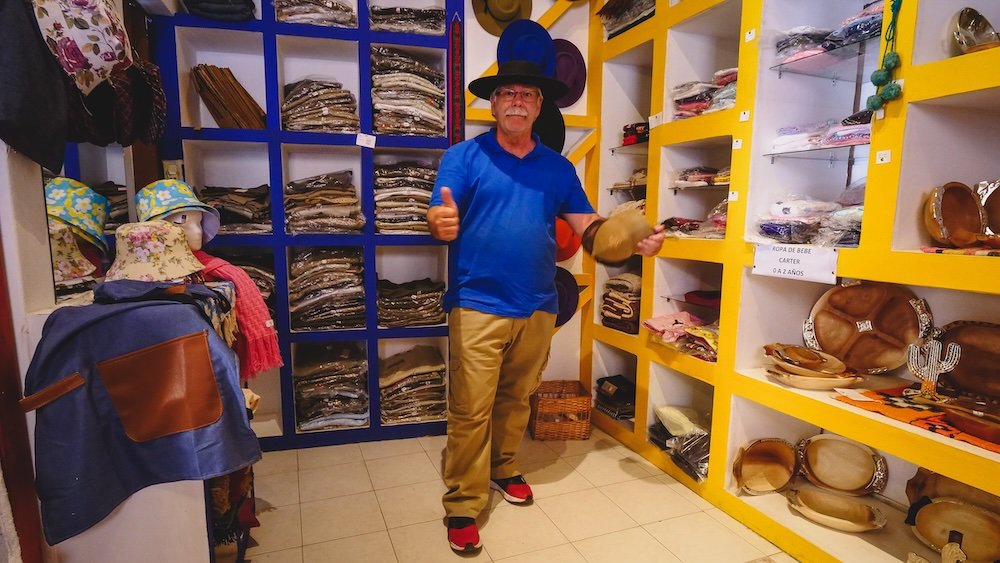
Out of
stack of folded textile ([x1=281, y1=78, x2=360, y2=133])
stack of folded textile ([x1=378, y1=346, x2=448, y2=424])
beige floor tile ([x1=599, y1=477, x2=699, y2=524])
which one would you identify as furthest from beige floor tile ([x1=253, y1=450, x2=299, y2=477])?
stack of folded textile ([x1=281, y1=78, x2=360, y2=133])

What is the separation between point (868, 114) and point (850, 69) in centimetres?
51

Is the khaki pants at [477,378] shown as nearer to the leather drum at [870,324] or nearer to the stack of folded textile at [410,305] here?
the stack of folded textile at [410,305]

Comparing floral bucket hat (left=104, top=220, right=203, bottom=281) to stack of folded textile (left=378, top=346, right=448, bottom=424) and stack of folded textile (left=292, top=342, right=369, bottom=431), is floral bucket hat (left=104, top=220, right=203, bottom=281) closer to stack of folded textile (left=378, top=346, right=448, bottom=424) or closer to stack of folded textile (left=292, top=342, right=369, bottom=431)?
stack of folded textile (left=292, top=342, right=369, bottom=431)

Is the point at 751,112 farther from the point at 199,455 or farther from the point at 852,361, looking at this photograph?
the point at 199,455

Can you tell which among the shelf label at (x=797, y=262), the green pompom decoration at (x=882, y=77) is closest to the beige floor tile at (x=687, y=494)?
the shelf label at (x=797, y=262)

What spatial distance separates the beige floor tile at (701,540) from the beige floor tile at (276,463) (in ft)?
5.69

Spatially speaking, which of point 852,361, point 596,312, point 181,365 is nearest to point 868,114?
point 852,361

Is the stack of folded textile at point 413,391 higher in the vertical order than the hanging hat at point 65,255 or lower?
lower

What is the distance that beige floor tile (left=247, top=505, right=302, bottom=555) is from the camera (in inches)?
76.2

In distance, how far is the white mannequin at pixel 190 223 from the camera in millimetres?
1749

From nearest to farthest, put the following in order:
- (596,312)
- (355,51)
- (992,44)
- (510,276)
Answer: (992,44)
(510,276)
(355,51)
(596,312)

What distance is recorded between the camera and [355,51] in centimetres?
286

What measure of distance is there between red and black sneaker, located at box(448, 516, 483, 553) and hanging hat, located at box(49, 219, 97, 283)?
1557 millimetres

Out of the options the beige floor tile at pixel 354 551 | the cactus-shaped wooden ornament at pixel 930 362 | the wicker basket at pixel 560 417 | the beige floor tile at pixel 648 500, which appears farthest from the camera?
the wicker basket at pixel 560 417
